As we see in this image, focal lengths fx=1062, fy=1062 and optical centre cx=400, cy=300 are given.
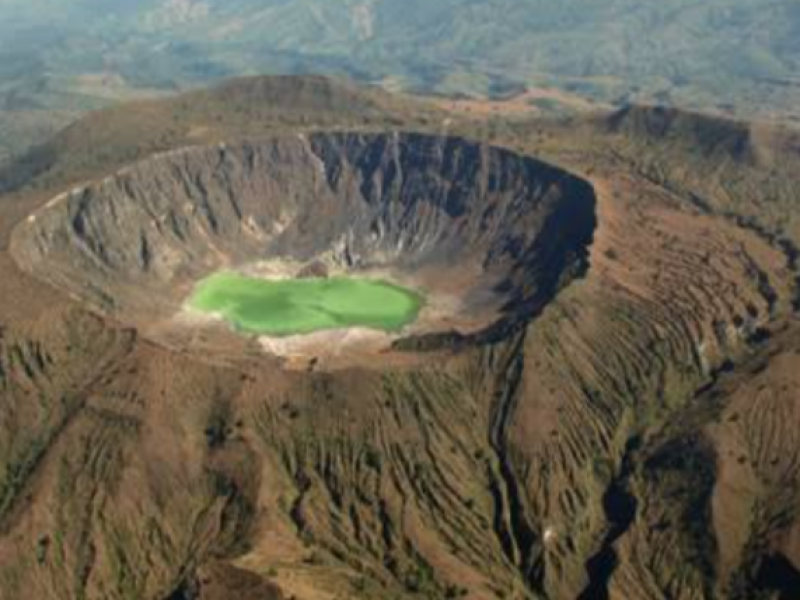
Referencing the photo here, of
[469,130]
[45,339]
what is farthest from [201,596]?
[469,130]

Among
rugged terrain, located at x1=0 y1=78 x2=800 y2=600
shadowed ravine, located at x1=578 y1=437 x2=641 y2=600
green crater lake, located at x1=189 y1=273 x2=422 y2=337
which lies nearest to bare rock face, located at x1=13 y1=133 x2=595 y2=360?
green crater lake, located at x1=189 y1=273 x2=422 y2=337

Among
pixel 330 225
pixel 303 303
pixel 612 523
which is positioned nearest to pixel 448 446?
pixel 612 523

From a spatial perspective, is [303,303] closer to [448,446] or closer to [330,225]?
[330,225]

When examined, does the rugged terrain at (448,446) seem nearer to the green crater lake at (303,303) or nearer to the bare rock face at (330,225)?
the bare rock face at (330,225)

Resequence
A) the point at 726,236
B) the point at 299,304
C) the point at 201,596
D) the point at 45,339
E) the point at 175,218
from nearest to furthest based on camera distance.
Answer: the point at 201,596 → the point at 45,339 → the point at 726,236 → the point at 299,304 → the point at 175,218

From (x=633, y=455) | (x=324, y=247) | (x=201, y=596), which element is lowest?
(x=324, y=247)

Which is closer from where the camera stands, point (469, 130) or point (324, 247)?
point (324, 247)

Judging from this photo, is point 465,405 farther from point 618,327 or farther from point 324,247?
point 324,247
